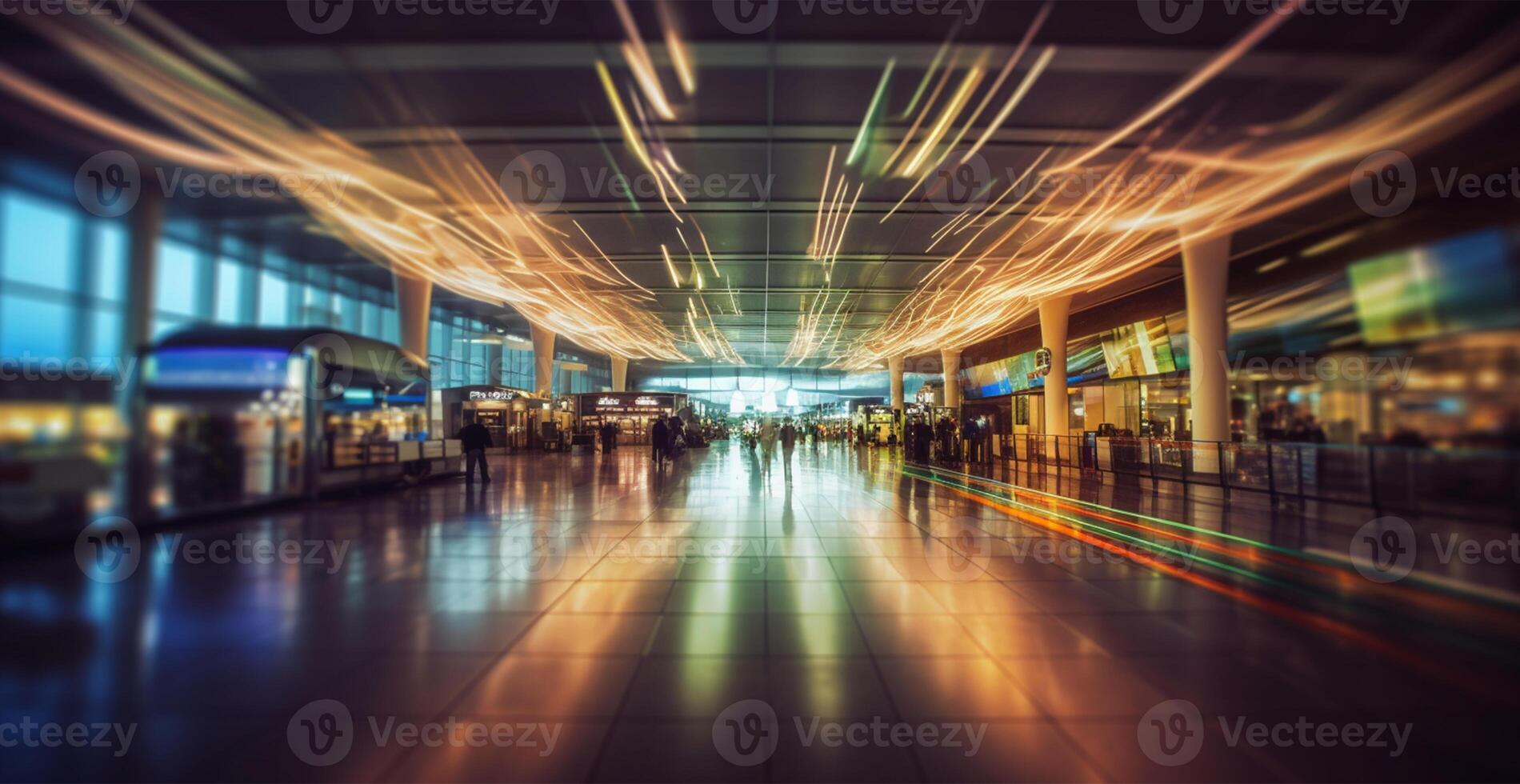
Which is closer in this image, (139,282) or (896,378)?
(139,282)

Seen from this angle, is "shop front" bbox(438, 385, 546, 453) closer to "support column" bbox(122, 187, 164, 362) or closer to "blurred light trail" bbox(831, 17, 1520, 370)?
"blurred light trail" bbox(831, 17, 1520, 370)

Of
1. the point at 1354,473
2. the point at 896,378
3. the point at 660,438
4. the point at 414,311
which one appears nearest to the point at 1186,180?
the point at 1354,473

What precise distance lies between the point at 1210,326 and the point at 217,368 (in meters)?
19.1

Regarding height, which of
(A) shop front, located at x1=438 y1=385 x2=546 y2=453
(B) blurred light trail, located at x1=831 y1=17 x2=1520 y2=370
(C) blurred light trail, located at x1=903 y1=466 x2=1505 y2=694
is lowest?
(C) blurred light trail, located at x1=903 y1=466 x2=1505 y2=694

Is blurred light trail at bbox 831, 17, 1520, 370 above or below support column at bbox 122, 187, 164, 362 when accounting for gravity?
above

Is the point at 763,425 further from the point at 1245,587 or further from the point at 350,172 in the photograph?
the point at 1245,587

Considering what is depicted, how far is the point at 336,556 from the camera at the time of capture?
7391 millimetres

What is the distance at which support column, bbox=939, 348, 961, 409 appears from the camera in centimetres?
4138

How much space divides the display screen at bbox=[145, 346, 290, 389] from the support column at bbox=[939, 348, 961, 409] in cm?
3610

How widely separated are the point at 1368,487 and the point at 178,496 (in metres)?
18.1

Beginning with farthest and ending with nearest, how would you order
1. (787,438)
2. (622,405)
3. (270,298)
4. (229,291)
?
1. (622,405)
2. (787,438)
3. (270,298)
4. (229,291)

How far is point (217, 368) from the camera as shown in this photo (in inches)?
370

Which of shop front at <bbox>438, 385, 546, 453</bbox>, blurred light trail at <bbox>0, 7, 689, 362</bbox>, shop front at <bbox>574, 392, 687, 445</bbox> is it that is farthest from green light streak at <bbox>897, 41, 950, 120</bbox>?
shop front at <bbox>574, 392, 687, 445</bbox>

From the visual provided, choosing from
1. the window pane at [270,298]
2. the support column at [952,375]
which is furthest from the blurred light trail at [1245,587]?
the support column at [952,375]
